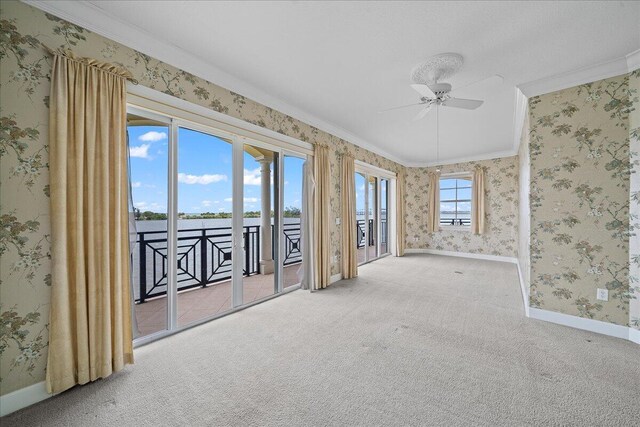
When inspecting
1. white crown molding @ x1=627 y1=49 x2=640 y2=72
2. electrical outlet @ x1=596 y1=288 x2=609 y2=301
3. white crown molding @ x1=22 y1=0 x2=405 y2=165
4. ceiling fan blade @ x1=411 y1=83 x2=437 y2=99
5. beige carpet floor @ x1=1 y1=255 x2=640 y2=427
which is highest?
white crown molding @ x1=22 y1=0 x2=405 y2=165

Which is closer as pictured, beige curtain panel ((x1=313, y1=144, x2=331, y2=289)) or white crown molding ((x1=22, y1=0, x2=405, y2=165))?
white crown molding ((x1=22, y1=0, x2=405, y2=165))

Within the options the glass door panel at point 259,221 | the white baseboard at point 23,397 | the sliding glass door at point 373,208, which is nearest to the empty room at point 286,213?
the white baseboard at point 23,397

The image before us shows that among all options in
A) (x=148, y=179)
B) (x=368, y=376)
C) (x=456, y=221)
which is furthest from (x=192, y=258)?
(x=456, y=221)

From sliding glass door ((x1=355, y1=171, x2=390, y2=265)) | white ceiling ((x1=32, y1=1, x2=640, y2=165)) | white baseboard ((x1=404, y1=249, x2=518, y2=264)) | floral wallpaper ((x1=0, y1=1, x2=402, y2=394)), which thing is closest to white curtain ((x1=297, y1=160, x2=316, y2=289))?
white ceiling ((x1=32, y1=1, x2=640, y2=165))

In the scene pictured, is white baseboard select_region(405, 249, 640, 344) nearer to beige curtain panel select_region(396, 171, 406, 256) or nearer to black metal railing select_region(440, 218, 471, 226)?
beige curtain panel select_region(396, 171, 406, 256)

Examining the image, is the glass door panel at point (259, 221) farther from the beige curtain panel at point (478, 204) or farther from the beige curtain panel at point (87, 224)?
the beige curtain panel at point (478, 204)

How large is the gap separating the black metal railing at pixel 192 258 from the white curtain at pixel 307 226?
0.36 m

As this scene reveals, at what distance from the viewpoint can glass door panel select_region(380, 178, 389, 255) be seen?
659 cm

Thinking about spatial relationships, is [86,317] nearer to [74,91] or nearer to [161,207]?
[161,207]

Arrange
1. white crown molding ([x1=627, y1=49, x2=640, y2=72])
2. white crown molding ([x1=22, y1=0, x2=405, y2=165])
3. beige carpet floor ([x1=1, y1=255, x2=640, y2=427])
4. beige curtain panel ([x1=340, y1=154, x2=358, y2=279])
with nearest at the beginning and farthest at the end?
beige carpet floor ([x1=1, y1=255, x2=640, y2=427]), white crown molding ([x1=22, y1=0, x2=405, y2=165]), white crown molding ([x1=627, y1=49, x2=640, y2=72]), beige curtain panel ([x1=340, y1=154, x2=358, y2=279])

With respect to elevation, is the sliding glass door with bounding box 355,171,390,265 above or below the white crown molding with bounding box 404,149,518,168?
below

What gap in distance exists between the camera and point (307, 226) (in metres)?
3.83

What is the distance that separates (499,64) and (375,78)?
3.87 feet

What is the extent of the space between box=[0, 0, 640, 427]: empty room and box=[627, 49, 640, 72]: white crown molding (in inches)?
A: 0.5
